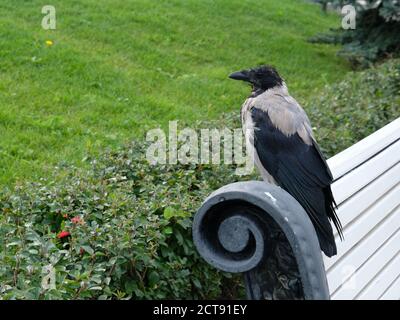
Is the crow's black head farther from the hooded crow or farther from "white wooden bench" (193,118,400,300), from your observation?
"white wooden bench" (193,118,400,300)

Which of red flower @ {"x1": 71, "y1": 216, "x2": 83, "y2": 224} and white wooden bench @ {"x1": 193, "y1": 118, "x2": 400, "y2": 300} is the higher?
white wooden bench @ {"x1": 193, "y1": 118, "x2": 400, "y2": 300}

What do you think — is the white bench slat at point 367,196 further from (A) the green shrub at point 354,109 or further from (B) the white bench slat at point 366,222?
(A) the green shrub at point 354,109

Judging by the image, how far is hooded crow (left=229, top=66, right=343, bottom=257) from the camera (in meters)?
2.69

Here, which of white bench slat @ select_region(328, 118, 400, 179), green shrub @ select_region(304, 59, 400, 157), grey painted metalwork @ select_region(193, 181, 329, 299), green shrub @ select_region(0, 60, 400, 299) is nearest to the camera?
grey painted metalwork @ select_region(193, 181, 329, 299)

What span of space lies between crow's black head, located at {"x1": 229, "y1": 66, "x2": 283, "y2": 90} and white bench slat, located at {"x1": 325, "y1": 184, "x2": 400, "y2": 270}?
792 mm

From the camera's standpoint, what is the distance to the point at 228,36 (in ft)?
30.2

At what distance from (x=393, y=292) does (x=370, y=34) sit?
21.4ft

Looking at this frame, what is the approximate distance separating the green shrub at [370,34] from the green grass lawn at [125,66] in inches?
12.8

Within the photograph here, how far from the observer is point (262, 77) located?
137 inches

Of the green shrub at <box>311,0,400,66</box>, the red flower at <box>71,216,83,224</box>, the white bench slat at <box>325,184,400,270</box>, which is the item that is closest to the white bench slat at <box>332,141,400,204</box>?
the white bench slat at <box>325,184,400,270</box>

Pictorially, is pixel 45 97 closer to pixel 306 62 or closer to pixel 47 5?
pixel 47 5

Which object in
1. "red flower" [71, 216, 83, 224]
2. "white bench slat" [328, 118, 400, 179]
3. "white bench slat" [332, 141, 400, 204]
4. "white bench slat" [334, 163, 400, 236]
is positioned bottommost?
"red flower" [71, 216, 83, 224]

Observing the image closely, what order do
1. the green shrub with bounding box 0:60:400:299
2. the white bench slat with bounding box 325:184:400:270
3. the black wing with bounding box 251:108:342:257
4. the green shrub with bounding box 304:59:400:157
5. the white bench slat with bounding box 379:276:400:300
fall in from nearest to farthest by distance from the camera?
the green shrub with bounding box 0:60:400:299
the black wing with bounding box 251:108:342:257
the white bench slat with bounding box 325:184:400:270
the white bench slat with bounding box 379:276:400:300
the green shrub with bounding box 304:59:400:157

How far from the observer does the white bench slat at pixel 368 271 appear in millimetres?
2850
